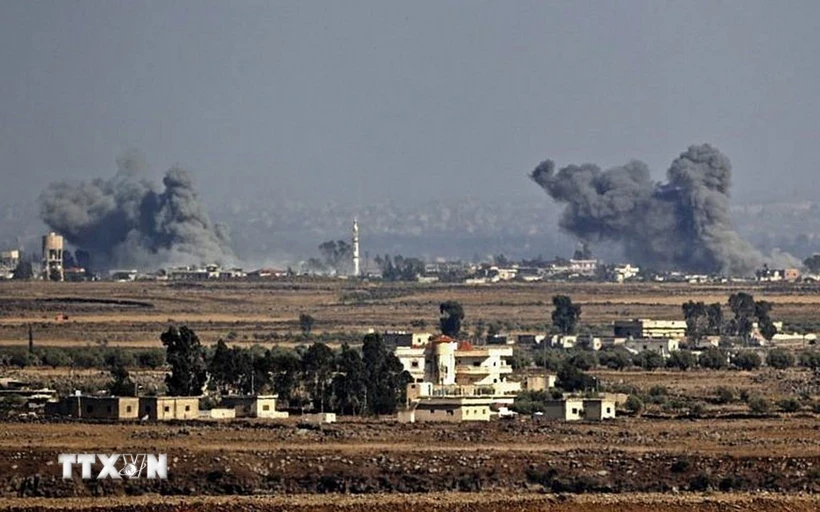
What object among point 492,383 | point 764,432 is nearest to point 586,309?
point 492,383

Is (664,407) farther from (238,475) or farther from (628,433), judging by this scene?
(238,475)

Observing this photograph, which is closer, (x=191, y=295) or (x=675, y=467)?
(x=675, y=467)

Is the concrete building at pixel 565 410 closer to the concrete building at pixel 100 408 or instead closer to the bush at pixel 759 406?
the bush at pixel 759 406

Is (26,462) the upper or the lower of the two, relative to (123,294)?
lower

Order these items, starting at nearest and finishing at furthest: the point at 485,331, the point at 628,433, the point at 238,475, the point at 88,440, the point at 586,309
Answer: the point at 238,475 < the point at 88,440 < the point at 628,433 < the point at 485,331 < the point at 586,309

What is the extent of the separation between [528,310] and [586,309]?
3.83 meters

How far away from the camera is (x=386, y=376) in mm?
76250

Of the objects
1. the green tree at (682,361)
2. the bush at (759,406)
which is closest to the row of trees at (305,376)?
the bush at (759,406)

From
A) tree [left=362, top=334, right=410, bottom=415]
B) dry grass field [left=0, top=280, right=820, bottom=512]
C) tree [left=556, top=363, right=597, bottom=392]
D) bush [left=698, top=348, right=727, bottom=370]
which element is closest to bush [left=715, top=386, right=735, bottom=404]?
dry grass field [left=0, top=280, right=820, bottom=512]

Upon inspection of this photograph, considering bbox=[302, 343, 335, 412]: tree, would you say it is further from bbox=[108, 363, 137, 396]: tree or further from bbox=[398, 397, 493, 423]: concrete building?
bbox=[108, 363, 137, 396]: tree

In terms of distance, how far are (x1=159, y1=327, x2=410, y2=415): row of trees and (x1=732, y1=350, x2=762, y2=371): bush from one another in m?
27.5

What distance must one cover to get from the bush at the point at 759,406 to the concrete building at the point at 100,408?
60.2 feet

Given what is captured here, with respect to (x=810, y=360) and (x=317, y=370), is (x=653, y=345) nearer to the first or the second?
(x=810, y=360)

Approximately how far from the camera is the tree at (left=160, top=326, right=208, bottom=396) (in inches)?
3004
